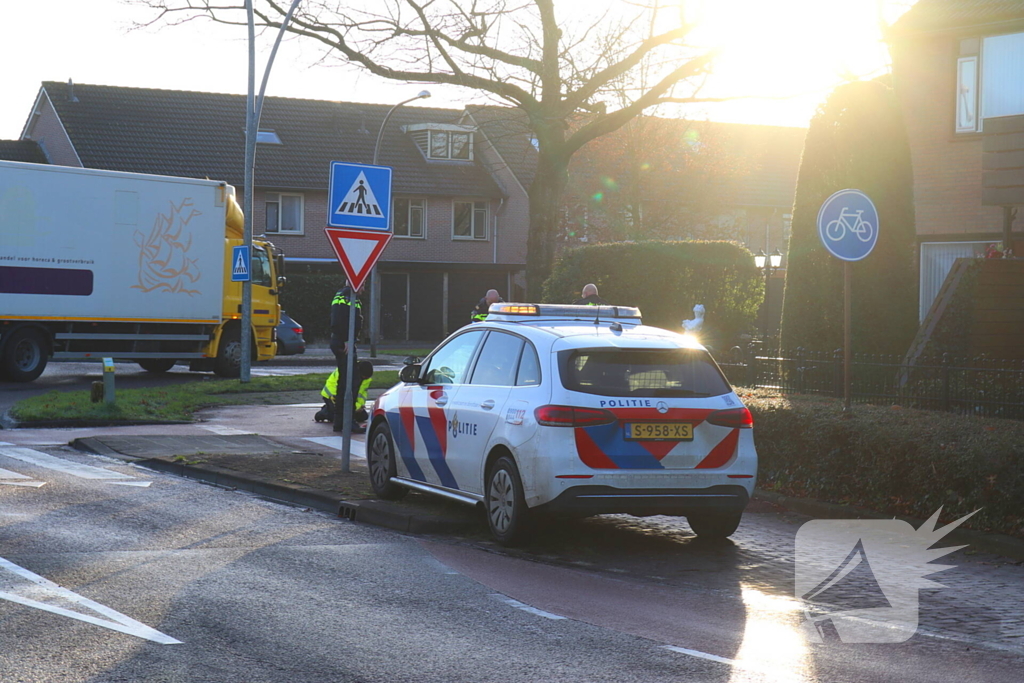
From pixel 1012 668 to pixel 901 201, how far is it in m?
11.0

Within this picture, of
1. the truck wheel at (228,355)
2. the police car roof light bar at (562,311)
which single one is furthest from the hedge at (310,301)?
the police car roof light bar at (562,311)

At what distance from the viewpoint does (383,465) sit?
34.8 feet

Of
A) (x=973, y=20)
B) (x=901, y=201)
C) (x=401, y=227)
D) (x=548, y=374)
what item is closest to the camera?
(x=548, y=374)

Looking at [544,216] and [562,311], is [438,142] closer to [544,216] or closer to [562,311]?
[544,216]

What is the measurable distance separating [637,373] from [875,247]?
838 centimetres

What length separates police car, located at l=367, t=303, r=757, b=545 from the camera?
8258 mm

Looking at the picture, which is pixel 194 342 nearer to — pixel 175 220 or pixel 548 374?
pixel 175 220

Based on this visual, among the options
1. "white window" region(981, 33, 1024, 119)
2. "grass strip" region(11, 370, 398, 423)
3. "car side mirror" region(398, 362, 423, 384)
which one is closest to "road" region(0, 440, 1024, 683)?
"car side mirror" region(398, 362, 423, 384)

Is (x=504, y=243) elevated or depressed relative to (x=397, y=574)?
elevated

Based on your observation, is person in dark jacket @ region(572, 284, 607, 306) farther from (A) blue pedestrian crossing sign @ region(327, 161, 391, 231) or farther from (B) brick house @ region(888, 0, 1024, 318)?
(B) brick house @ region(888, 0, 1024, 318)

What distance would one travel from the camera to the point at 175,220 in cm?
2552

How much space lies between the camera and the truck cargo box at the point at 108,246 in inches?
909

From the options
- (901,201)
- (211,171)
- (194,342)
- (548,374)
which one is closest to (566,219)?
(211,171)

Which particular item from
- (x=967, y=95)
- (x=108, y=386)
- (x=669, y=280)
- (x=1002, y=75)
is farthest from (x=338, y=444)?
(x=1002, y=75)
